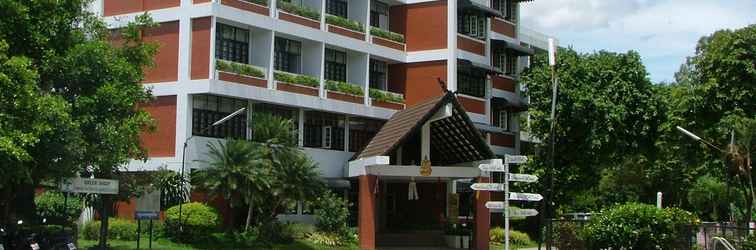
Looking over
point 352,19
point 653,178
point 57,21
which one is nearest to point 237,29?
point 352,19

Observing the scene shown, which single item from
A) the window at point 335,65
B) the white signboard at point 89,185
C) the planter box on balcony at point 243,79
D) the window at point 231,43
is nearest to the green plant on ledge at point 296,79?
the planter box on balcony at point 243,79

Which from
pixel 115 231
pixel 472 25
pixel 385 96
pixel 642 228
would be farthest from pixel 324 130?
pixel 642 228

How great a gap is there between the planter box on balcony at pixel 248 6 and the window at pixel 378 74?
7.18 meters

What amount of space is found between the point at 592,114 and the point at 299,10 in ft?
46.0

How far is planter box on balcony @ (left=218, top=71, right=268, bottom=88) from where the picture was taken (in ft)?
110

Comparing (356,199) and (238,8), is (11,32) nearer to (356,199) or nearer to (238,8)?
(238,8)

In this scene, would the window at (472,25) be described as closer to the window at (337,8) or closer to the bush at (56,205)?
the window at (337,8)

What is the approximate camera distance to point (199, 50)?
33.5 meters

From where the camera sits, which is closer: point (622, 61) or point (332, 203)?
point (332, 203)

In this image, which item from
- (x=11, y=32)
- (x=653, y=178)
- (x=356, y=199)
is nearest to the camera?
(x=11, y=32)

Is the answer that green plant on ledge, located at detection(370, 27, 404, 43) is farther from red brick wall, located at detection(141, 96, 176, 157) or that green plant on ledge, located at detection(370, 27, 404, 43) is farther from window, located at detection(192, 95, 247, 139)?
red brick wall, located at detection(141, 96, 176, 157)

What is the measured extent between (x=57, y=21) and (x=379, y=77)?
64.7ft

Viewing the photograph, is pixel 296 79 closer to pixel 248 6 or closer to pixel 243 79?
pixel 243 79

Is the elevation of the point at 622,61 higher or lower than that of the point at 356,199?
higher
